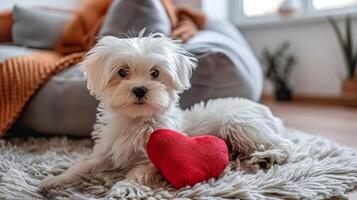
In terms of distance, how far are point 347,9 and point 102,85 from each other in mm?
2367

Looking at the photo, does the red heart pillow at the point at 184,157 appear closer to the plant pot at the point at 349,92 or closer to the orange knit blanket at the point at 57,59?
the orange knit blanket at the point at 57,59

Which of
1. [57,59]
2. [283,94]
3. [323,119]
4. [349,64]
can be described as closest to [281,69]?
[283,94]

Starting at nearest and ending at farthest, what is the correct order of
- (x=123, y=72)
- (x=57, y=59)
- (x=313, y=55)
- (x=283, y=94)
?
1. (x=123, y=72)
2. (x=57, y=59)
3. (x=313, y=55)
4. (x=283, y=94)

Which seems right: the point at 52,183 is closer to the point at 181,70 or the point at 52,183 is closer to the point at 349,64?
the point at 181,70

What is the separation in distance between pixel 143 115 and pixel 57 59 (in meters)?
0.88

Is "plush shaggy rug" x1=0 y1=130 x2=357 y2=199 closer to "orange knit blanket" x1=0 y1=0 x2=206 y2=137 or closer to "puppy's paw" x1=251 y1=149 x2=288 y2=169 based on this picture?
"puppy's paw" x1=251 y1=149 x2=288 y2=169

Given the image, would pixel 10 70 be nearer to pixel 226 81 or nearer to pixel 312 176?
pixel 226 81

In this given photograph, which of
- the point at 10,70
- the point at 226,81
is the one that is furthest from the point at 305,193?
the point at 10,70

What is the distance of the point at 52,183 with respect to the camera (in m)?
0.99

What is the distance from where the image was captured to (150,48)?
1.07 meters

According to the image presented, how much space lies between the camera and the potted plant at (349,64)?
264cm

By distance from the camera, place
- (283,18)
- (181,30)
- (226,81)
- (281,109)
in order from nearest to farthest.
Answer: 1. (226,81)
2. (181,30)
3. (281,109)
4. (283,18)

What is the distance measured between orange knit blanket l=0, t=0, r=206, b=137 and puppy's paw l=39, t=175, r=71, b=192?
0.60 metres

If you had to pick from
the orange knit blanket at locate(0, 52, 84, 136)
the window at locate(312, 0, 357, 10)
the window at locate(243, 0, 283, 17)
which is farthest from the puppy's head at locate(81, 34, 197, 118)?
the window at locate(243, 0, 283, 17)
